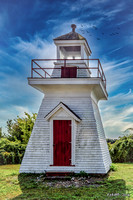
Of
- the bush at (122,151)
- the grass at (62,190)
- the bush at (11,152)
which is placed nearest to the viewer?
the grass at (62,190)

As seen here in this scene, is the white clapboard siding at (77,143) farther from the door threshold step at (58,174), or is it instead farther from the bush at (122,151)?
the bush at (122,151)

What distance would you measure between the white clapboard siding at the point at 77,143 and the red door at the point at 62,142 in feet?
0.96

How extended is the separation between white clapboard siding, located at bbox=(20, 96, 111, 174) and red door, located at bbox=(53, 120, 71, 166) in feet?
0.96

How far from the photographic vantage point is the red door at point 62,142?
36.2 ft

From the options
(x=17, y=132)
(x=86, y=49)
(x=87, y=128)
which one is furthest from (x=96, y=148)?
(x=17, y=132)

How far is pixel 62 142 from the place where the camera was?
11164mm

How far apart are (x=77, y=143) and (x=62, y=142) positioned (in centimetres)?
71

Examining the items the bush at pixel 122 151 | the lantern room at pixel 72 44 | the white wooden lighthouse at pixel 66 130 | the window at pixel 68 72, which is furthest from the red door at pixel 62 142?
the bush at pixel 122 151

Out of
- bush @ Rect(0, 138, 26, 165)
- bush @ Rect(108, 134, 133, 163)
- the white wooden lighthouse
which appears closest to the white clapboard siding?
the white wooden lighthouse

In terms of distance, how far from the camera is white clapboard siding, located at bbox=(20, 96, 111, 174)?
35.9 ft

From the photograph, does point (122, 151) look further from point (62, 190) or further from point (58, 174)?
point (62, 190)

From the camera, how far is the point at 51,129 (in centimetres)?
1128

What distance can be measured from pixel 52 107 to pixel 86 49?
409cm

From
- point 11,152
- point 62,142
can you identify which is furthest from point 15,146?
point 62,142
